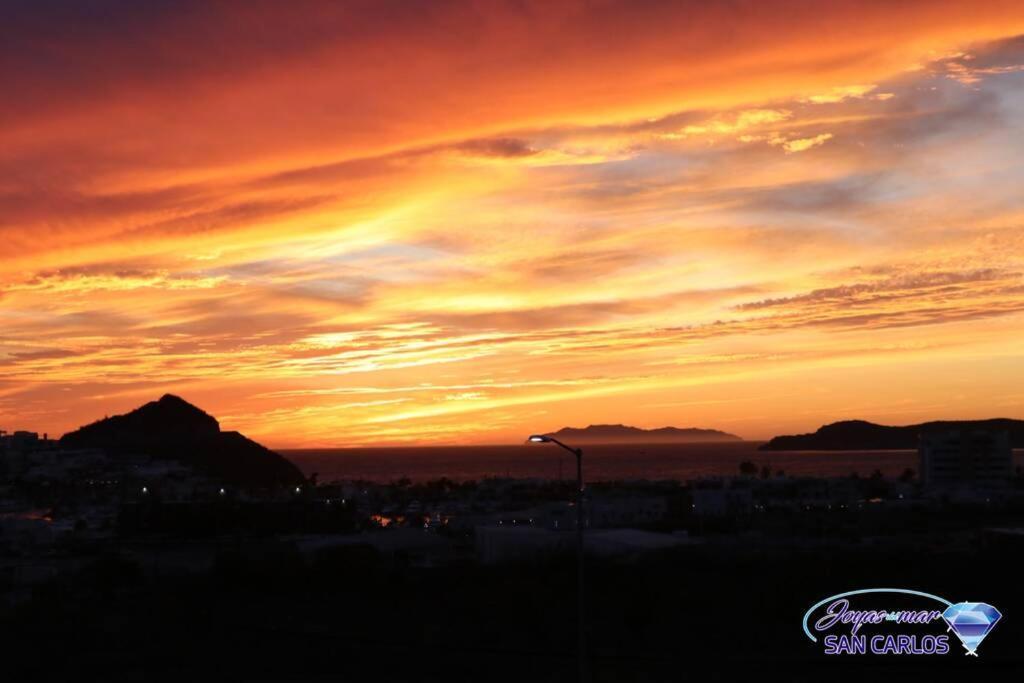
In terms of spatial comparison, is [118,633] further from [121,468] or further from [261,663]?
[121,468]

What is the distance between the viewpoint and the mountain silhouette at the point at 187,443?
13430 centimetres

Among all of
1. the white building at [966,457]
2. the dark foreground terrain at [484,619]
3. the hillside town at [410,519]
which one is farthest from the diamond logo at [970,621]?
the white building at [966,457]

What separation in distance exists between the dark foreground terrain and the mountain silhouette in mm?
85067

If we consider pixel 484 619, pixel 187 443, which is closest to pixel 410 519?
pixel 484 619

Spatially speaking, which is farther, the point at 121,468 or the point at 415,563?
the point at 121,468

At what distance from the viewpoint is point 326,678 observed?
86.3 ft

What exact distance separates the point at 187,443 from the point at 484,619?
121576 mm

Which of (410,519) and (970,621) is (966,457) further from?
(970,621)

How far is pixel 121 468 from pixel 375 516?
37.1m

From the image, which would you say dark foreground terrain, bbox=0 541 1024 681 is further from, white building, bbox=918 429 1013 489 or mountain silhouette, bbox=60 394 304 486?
white building, bbox=918 429 1013 489

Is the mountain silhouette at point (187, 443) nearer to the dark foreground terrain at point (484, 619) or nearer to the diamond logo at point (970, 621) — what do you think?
the dark foreground terrain at point (484, 619)

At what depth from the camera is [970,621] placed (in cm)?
2888

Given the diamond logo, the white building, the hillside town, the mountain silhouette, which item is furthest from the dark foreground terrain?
the white building

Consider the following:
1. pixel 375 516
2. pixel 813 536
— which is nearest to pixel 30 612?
pixel 813 536
